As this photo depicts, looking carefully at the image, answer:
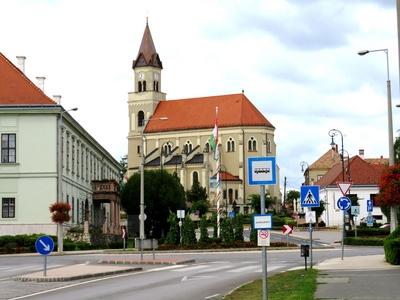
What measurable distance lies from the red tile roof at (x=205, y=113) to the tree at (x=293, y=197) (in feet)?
56.1

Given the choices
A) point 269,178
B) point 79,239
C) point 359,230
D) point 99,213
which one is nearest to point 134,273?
point 269,178

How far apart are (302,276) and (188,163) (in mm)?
121937

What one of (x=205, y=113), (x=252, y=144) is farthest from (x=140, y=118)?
(x=252, y=144)

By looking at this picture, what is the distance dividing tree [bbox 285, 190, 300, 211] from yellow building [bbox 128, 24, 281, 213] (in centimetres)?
819

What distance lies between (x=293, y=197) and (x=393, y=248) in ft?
433

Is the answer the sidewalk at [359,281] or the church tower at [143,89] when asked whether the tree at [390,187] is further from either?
the church tower at [143,89]

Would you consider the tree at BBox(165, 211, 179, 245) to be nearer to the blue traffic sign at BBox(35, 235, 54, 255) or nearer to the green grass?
the blue traffic sign at BBox(35, 235, 54, 255)

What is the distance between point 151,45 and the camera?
159m

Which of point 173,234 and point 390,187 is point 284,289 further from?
point 173,234

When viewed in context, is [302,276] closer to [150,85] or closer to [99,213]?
[99,213]

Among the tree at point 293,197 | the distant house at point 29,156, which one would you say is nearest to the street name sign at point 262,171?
the distant house at point 29,156

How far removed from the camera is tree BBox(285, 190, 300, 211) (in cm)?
15388

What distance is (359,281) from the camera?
2052 centimetres

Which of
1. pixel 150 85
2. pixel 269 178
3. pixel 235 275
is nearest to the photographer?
pixel 269 178
